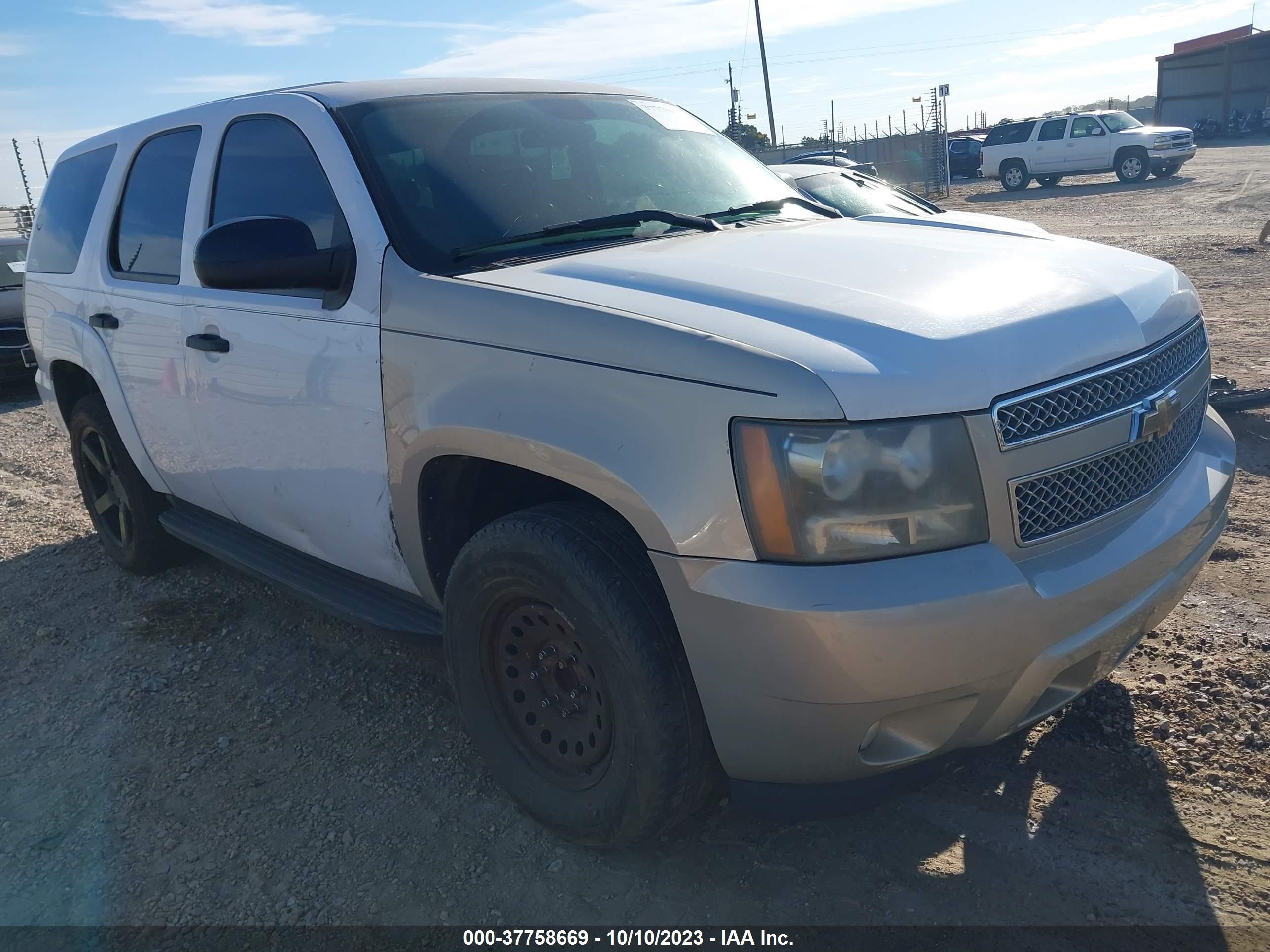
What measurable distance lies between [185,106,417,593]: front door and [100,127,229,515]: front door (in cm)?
16

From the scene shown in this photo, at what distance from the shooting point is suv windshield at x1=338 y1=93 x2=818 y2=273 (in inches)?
117

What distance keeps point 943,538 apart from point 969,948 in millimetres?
930

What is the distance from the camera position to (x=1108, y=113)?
2689 centimetres

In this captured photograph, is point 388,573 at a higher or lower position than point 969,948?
higher

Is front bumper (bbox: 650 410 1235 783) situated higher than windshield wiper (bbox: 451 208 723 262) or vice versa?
windshield wiper (bbox: 451 208 723 262)

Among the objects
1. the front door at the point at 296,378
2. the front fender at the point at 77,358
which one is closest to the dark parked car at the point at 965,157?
the front fender at the point at 77,358

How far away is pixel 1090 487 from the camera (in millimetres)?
2246

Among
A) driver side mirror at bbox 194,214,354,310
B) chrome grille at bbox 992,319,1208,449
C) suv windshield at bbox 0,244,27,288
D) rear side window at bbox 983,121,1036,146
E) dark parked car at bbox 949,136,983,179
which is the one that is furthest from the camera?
dark parked car at bbox 949,136,983,179

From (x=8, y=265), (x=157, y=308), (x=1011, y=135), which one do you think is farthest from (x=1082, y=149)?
(x=157, y=308)

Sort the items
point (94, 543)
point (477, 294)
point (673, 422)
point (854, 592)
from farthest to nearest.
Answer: point (94, 543) → point (477, 294) → point (673, 422) → point (854, 592)

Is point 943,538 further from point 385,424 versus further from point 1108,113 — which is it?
point 1108,113

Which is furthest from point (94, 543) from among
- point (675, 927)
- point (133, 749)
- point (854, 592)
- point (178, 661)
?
point (854, 592)

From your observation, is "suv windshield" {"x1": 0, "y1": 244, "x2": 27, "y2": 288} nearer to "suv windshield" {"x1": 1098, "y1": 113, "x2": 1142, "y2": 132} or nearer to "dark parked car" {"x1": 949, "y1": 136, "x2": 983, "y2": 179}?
"suv windshield" {"x1": 1098, "y1": 113, "x2": 1142, "y2": 132}

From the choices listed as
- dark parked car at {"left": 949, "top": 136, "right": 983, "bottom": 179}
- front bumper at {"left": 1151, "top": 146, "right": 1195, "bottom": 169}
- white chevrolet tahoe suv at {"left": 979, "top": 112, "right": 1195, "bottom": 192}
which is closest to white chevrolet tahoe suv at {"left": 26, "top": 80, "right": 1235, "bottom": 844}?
front bumper at {"left": 1151, "top": 146, "right": 1195, "bottom": 169}
